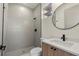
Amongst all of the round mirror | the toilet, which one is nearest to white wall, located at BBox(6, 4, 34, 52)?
the toilet

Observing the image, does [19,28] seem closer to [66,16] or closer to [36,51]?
[36,51]

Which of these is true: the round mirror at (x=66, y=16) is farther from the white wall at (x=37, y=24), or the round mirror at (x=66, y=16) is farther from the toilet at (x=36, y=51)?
the toilet at (x=36, y=51)

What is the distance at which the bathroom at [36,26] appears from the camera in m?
1.21

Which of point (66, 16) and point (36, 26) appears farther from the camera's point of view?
point (36, 26)

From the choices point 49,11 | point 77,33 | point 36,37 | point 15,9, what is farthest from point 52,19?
point 15,9

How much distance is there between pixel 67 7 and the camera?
1.24 meters

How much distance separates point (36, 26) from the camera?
4.79ft

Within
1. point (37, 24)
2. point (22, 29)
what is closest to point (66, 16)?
point (37, 24)

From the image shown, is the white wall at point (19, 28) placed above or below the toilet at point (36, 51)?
above

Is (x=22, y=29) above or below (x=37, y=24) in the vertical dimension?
below

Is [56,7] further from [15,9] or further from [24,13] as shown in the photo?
[15,9]

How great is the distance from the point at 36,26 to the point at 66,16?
2.04ft

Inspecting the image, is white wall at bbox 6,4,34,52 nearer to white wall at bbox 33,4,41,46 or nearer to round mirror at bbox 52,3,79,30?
white wall at bbox 33,4,41,46

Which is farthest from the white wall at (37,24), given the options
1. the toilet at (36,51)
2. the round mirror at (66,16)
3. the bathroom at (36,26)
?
the round mirror at (66,16)
